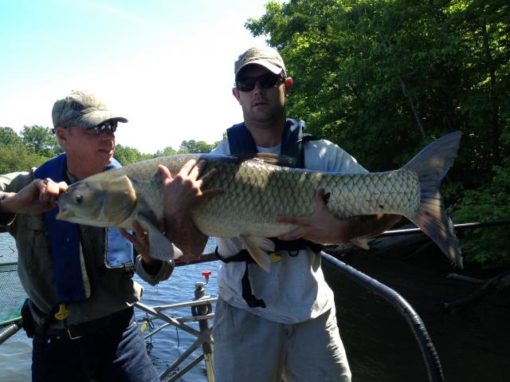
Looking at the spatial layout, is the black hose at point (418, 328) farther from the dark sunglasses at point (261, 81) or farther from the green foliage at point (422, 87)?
the green foliage at point (422, 87)

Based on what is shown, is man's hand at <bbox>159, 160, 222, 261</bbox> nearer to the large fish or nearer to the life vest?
the large fish

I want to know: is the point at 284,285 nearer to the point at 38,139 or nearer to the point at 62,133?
the point at 62,133

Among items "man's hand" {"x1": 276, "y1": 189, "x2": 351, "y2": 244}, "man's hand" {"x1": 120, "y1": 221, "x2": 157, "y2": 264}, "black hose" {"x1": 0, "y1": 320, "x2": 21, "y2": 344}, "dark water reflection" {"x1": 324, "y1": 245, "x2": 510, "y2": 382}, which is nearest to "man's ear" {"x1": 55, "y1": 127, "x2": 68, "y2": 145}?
"man's hand" {"x1": 120, "y1": 221, "x2": 157, "y2": 264}

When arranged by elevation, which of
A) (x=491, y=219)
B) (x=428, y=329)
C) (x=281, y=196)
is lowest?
(x=428, y=329)

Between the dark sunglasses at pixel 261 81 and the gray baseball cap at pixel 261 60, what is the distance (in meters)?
0.04

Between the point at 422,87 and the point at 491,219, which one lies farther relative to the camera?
the point at 422,87

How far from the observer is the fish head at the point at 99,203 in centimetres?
272

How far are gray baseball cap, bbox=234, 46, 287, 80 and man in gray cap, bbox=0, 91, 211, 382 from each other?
887 millimetres

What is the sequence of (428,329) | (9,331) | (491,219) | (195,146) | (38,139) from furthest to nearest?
1. (195,146)
2. (38,139)
3. (491,219)
4. (428,329)
5. (9,331)

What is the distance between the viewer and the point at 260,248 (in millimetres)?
2680

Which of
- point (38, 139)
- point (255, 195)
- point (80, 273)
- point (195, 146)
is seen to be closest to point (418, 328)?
point (255, 195)

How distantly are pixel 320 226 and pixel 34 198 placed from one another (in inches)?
62.9

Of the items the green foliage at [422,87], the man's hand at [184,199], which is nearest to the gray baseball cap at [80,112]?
the man's hand at [184,199]

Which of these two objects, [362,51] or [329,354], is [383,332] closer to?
[329,354]
